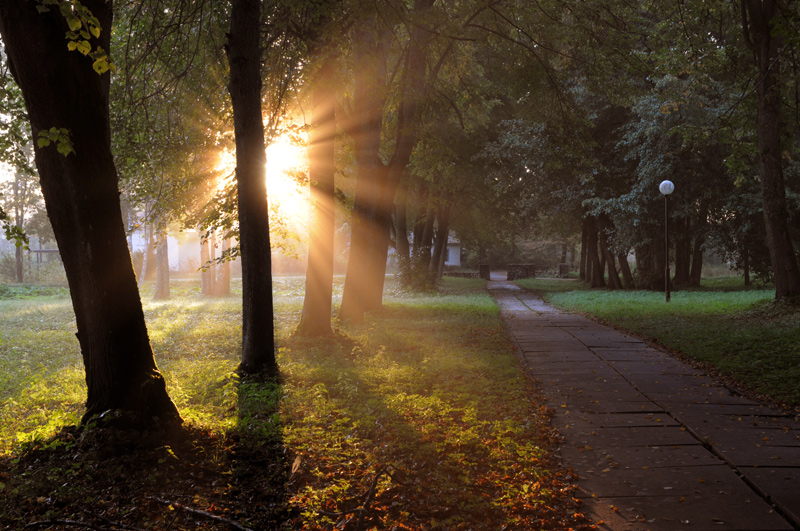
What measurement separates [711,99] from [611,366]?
50.9 feet

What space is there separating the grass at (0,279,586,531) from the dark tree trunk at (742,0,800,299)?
27.5 feet

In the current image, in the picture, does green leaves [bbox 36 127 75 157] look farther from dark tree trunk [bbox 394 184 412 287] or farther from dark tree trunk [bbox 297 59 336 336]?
dark tree trunk [bbox 394 184 412 287]

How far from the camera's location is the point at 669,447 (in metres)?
4.65

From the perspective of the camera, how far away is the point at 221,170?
35.1ft

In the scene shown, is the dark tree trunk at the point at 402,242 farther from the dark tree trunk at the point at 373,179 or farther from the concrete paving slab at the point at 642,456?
the concrete paving slab at the point at 642,456

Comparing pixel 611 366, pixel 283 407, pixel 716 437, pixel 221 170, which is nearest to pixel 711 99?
pixel 611 366

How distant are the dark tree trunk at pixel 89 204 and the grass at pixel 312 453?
0.47 m

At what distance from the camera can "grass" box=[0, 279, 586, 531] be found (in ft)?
11.8

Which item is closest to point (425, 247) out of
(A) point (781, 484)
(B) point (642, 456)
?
(B) point (642, 456)

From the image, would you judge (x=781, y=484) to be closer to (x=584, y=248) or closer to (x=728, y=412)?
(x=728, y=412)

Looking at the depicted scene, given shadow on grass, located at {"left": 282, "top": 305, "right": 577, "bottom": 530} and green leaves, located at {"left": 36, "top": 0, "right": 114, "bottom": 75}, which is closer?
green leaves, located at {"left": 36, "top": 0, "right": 114, "bottom": 75}

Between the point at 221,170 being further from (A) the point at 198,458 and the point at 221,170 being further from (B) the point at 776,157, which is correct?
(B) the point at 776,157

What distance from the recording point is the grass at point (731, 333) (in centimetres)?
709

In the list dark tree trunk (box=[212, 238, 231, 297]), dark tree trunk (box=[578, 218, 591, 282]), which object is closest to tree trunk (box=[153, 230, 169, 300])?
dark tree trunk (box=[212, 238, 231, 297])
